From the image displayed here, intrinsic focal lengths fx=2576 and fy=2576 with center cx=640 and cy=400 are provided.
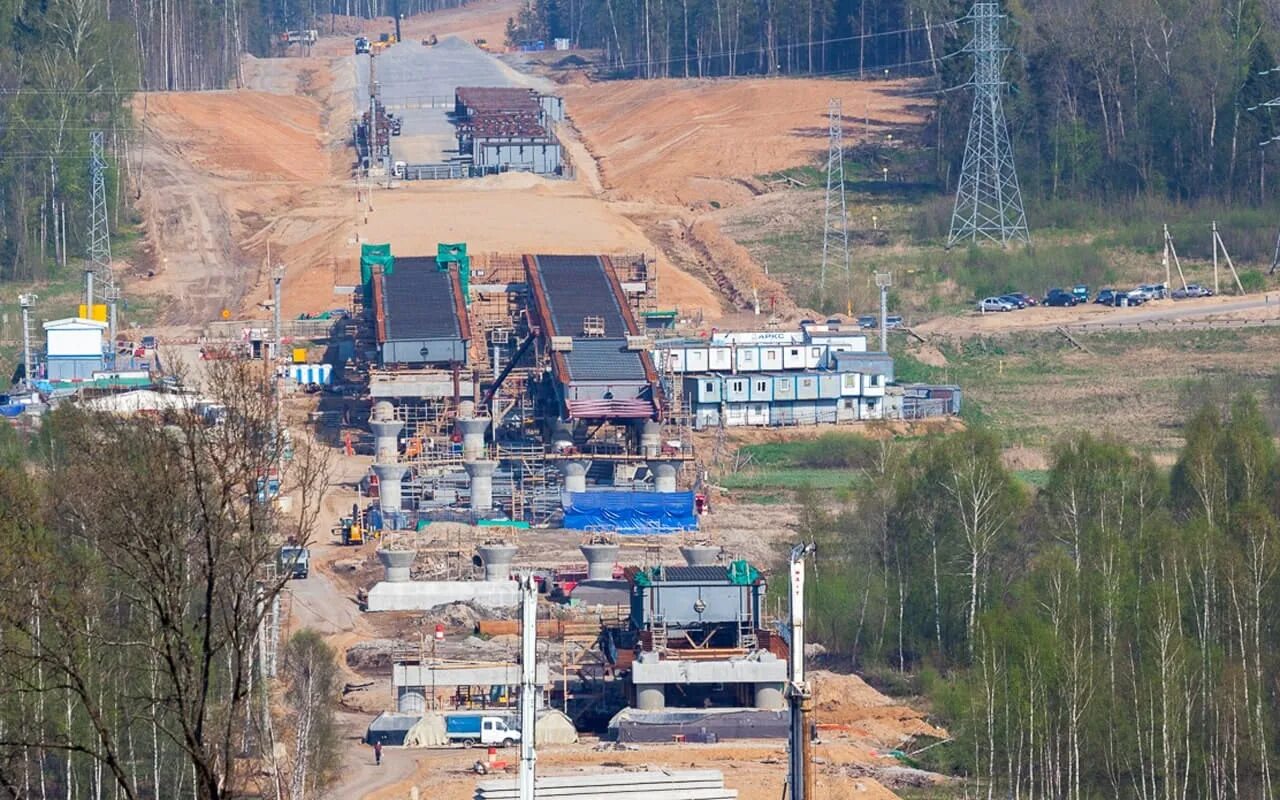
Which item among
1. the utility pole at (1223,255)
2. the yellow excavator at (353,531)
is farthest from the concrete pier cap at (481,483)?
the utility pole at (1223,255)

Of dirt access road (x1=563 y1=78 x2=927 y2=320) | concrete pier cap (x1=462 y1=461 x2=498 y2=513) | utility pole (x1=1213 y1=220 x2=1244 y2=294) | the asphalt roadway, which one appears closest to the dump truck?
concrete pier cap (x1=462 y1=461 x2=498 y2=513)

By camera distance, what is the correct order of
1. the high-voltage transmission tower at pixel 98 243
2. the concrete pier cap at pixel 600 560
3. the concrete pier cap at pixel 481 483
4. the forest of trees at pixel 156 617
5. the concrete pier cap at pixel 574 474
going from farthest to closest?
the high-voltage transmission tower at pixel 98 243 → the concrete pier cap at pixel 574 474 → the concrete pier cap at pixel 481 483 → the concrete pier cap at pixel 600 560 → the forest of trees at pixel 156 617

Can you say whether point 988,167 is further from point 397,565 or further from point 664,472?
point 397,565

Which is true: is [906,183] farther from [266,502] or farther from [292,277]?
[266,502]

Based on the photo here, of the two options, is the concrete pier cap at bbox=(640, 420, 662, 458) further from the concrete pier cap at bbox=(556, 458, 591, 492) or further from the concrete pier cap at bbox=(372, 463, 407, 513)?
the concrete pier cap at bbox=(372, 463, 407, 513)

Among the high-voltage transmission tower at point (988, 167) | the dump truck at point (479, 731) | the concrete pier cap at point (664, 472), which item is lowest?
the dump truck at point (479, 731)

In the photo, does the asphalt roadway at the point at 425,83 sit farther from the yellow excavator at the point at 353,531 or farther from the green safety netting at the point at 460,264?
the yellow excavator at the point at 353,531

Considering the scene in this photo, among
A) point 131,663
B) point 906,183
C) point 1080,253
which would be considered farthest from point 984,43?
point 131,663

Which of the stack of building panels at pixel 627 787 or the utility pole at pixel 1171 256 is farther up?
the utility pole at pixel 1171 256
